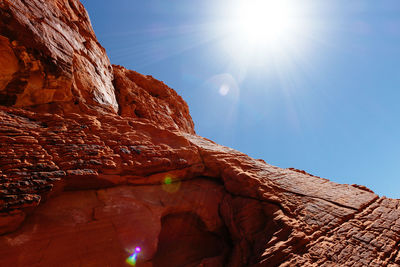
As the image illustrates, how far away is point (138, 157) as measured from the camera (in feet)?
36.3

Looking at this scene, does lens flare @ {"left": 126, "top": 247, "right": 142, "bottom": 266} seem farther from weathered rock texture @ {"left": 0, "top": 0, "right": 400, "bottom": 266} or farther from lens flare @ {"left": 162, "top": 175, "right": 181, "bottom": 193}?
lens flare @ {"left": 162, "top": 175, "right": 181, "bottom": 193}

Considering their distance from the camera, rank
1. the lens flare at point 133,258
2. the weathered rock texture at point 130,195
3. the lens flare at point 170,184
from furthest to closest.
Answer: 1. the lens flare at point 170,184
2. the lens flare at point 133,258
3. the weathered rock texture at point 130,195

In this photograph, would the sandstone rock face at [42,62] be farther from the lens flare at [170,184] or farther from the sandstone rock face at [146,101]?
the lens flare at [170,184]

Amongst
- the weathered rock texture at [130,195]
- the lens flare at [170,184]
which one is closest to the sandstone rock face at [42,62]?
the weathered rock texture at [130,195]

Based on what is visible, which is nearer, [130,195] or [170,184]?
[130,195]

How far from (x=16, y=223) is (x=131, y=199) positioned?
438cm

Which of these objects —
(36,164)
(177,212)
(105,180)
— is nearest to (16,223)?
(36,164)

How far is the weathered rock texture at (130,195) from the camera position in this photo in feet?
24.8

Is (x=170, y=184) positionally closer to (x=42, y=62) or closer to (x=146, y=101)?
(x=42, y=62)

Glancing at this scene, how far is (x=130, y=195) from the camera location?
1016 cm

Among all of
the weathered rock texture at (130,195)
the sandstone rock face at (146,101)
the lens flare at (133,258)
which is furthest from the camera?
the sandstone rock face at (146,101)

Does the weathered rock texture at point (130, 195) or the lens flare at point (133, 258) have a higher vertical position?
the weathered rock texture at point (130, 195)

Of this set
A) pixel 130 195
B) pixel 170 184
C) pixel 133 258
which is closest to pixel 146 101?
pixel 170 184

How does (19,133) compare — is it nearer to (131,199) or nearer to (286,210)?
(131,199)
